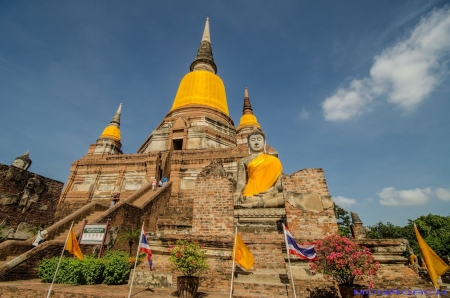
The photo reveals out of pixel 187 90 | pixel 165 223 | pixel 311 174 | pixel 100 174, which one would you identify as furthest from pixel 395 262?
pixel 187 90

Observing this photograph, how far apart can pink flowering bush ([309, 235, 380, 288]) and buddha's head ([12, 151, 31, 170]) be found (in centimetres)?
2037

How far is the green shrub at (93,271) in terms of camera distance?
6270 mm

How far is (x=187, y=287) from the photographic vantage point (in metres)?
4.31

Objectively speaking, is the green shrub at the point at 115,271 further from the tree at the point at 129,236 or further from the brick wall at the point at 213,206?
the tree at the point at 129,236

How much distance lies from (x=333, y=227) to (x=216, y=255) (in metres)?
2.67

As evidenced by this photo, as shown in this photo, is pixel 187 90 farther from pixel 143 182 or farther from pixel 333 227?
pixel 333 227

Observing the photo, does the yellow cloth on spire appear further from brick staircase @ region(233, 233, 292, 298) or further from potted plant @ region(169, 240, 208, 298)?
potted plant @ region(169, 240, 208, 298)

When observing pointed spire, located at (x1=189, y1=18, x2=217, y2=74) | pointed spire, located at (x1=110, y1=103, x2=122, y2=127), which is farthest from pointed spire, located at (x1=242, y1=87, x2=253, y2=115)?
pointed spire, located at (x1=110, y1=103, x2=122, y2=127)

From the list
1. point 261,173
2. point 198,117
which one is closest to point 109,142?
point 198,117

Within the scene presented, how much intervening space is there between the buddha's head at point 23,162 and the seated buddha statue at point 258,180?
16.4 metres

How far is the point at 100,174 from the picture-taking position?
19125 mm

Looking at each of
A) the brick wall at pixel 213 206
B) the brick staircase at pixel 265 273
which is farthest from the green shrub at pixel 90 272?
the brick staircase at pixel 265 273

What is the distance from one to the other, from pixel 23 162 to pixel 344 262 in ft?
68.5

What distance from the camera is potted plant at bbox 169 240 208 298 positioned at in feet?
14.2
